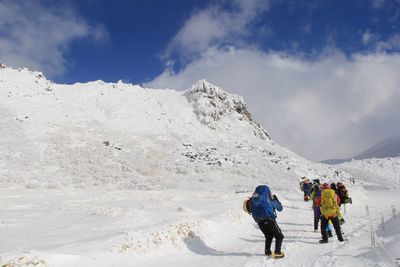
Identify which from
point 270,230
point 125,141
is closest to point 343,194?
point 270,230

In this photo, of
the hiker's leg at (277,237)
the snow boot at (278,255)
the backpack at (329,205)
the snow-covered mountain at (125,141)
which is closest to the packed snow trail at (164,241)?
the snow boot at (278,255)

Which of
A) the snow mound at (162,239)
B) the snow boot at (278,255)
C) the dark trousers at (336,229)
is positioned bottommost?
the snow boot at (278,255)

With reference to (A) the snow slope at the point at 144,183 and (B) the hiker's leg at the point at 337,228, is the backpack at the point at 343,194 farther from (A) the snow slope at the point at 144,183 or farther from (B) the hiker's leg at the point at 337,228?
(B) the hiker's leg at the point at 337,228

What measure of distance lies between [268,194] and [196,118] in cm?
5277

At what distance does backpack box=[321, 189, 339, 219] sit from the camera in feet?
40.1

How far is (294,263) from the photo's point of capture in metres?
9.68

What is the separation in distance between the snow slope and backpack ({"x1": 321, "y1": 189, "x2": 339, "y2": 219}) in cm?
83

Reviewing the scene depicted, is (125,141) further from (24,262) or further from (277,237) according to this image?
(24,262)

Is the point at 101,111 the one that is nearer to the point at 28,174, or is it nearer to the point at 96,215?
the point at 28,174

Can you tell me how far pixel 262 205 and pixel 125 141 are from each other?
4140 centimetres

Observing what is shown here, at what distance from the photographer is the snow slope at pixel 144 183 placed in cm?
1079

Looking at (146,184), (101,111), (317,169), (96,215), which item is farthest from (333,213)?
Result: (101,111)

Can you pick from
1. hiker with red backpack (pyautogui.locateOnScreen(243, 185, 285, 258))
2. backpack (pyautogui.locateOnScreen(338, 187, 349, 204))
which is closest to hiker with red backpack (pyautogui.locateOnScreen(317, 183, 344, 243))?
hiker with red backpack (pyautogui.locateOnScreen(243, 185, 285, 258))

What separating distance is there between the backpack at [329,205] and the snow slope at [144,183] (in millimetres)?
832
